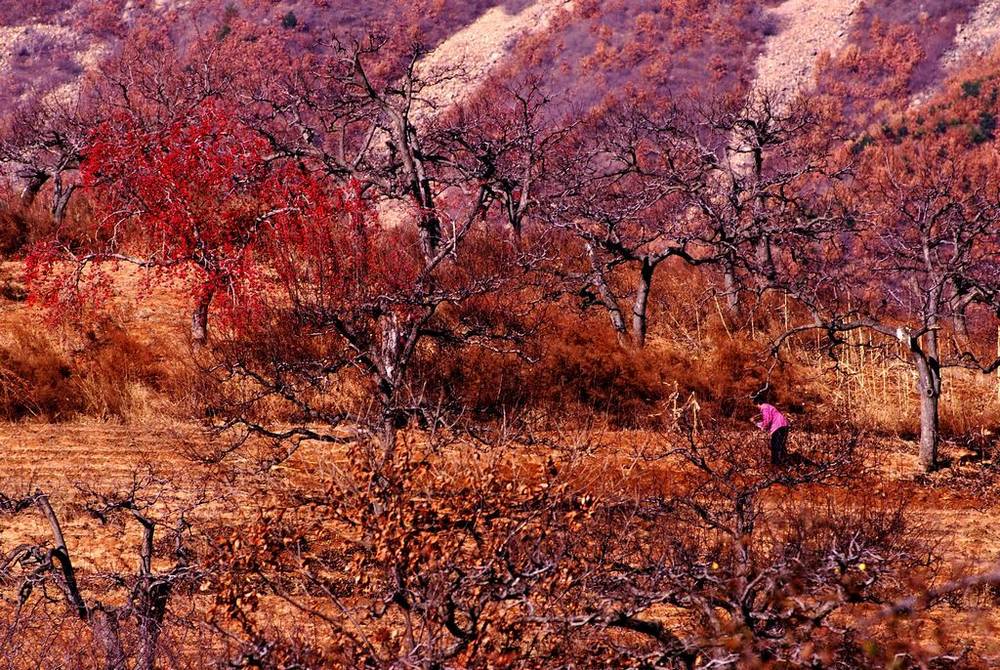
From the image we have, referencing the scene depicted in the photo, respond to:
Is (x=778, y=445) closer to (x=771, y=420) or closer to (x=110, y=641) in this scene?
(x=771, y=420)

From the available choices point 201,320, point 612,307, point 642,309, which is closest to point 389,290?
point 201,320

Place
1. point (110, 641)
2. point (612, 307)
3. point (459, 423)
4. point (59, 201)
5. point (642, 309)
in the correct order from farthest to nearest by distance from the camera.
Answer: point (59, 201) < point (612, 307) < point (642, 309) < point (459, 423) < point (110, 641)

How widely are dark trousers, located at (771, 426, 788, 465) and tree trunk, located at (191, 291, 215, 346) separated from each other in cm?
810

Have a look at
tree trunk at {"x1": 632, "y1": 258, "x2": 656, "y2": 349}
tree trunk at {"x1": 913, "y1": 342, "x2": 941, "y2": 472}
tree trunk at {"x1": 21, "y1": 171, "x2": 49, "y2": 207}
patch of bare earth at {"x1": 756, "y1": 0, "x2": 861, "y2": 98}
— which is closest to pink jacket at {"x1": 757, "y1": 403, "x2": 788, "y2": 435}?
tree trunk at {"x1": 913, "y1": 342, "x2": 941, "y2": 472}

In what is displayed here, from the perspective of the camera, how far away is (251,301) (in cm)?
1544

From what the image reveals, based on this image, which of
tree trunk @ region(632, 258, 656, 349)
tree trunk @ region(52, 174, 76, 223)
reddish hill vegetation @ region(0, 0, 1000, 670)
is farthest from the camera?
tree trunk @ region(52, 174, 76, 223)

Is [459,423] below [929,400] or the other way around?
the other way around

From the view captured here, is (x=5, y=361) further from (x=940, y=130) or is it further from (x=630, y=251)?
(x=940, y=130)

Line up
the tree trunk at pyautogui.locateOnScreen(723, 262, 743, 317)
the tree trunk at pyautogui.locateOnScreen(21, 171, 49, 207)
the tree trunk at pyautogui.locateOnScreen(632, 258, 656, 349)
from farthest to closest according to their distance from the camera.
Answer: the tree trunk at pyautogui.locateOnScreen(21, 171, 49, 207), the tree trunk at pyautogui.locateOnScreen(723, 262, 743, 317), the tree trunk at pyautogui.locateOnScreen(632, 258, 656, 349)

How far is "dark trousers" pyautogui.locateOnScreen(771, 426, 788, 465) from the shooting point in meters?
12.5

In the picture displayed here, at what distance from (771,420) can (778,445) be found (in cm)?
33

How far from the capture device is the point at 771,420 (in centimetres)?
1265

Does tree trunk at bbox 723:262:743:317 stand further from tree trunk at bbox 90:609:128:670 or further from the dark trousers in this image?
tree trunk at bbox 90:609:128:670

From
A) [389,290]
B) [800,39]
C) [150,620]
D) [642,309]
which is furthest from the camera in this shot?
[800,39]
